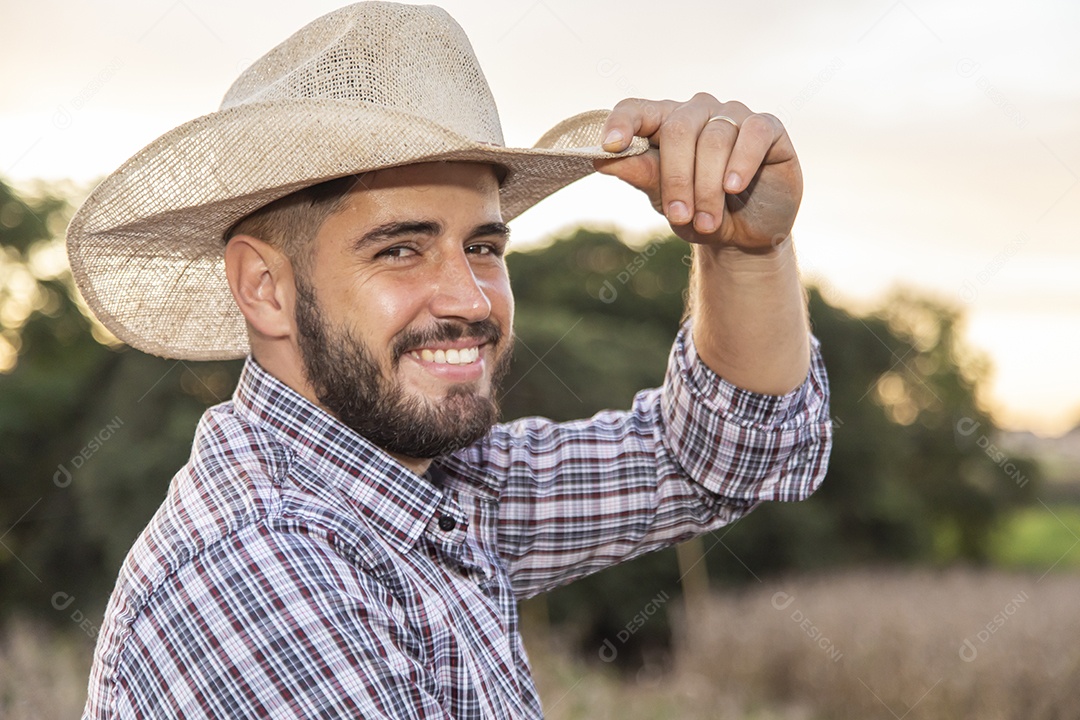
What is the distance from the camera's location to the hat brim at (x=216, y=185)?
156 centimetres

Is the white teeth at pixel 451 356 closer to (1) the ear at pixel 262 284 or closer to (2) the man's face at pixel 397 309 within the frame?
(2) the man's face at pixel 397 309

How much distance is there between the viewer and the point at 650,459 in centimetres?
209

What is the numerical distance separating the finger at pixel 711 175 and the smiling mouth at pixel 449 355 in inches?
18.5

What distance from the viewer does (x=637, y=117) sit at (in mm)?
1643

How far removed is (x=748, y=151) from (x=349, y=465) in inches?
33.2

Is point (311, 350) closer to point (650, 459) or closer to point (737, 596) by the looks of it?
point (650, 459)

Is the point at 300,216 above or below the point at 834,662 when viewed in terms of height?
above

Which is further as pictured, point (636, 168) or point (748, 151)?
point (636, 168)

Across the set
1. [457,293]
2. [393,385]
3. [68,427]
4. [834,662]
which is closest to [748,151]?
[457,293]

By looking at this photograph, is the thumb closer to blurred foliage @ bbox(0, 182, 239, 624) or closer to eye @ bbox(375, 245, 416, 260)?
eye @ bbox(375, 245, 416, 260)

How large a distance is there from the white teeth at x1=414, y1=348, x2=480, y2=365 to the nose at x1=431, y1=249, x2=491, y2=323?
6cm

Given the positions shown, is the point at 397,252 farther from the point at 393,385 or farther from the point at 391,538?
the point at 391,538

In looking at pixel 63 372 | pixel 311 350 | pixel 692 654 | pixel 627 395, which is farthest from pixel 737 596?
pixel 311 350

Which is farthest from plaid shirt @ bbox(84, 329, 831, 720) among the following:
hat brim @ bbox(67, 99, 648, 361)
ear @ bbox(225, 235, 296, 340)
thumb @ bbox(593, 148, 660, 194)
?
thumb @ bbox(593, 148, 660, 194)
